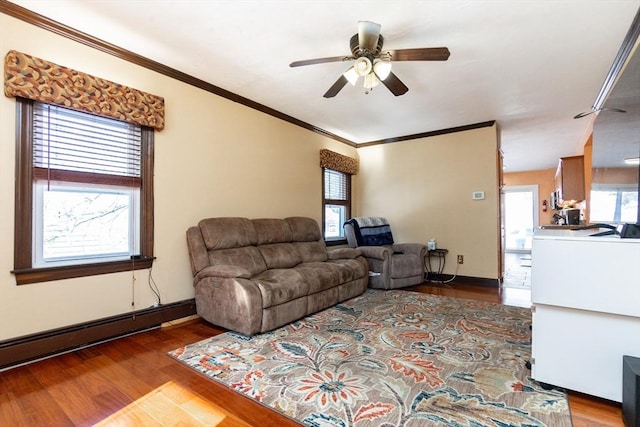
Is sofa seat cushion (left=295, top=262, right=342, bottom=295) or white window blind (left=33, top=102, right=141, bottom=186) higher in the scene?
white window blind (left=33, top=102, right=141, bottom=186)

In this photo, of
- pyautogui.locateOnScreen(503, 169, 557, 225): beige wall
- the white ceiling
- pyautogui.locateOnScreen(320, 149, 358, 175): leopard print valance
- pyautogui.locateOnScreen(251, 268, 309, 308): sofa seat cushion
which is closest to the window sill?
pyautogui.locateOnScreen(251, 268, 309, 308): sofa seat cushion

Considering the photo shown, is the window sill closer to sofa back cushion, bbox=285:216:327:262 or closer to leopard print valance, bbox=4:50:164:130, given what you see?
leopard print valance, bbox=4:50:164:130

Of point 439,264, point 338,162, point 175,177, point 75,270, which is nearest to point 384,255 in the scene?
point 439,264

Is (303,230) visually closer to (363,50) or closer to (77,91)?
(363,50)

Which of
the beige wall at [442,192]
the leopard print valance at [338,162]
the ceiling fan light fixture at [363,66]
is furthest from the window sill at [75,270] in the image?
the beige wall at [442,192]

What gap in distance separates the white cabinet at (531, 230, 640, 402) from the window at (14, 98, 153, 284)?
3050 mm

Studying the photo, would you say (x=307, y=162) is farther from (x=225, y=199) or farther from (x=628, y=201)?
(x=628, y=201)

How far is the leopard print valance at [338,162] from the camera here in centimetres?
499

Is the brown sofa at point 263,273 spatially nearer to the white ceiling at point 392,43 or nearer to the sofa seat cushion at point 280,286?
the sofa seat cushion at point 280,286

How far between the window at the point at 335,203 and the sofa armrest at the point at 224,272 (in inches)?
99.5

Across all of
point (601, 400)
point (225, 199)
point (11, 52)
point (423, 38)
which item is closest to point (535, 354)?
point (601, 400)

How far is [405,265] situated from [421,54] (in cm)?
295

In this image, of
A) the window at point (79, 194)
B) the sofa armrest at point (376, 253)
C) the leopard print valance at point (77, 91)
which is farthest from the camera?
the sofa armrest at point (376, 253)

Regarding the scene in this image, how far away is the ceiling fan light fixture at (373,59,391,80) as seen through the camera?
2402 mm
